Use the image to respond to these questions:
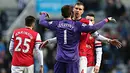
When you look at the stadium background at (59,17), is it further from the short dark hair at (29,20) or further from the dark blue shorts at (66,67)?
the dark blue shorts at (66,67)

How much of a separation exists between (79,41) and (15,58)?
5.77 feet

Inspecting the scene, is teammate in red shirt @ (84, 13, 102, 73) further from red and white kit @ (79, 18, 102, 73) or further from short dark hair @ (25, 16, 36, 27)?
short dark hair @ (25, 16, 36, 27)

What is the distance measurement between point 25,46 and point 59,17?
11283mm

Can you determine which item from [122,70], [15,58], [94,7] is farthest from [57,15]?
[15,58]

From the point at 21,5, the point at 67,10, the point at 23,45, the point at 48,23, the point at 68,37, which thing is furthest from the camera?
the point at 21,5

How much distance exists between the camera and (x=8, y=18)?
28203 mm

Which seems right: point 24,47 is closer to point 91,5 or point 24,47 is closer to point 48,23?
point 48,23

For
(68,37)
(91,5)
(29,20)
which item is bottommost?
(91,5)

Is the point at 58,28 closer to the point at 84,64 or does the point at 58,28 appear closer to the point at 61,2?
the point at 84,64

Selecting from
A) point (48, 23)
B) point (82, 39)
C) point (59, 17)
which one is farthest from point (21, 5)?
point (48, 23)

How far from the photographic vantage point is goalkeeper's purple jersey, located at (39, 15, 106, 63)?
1445 centimetres

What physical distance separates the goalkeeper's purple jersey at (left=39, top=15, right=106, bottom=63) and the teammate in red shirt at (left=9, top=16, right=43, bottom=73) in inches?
44.5

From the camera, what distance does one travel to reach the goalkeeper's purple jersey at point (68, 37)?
569 inches

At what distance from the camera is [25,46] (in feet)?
51.3
